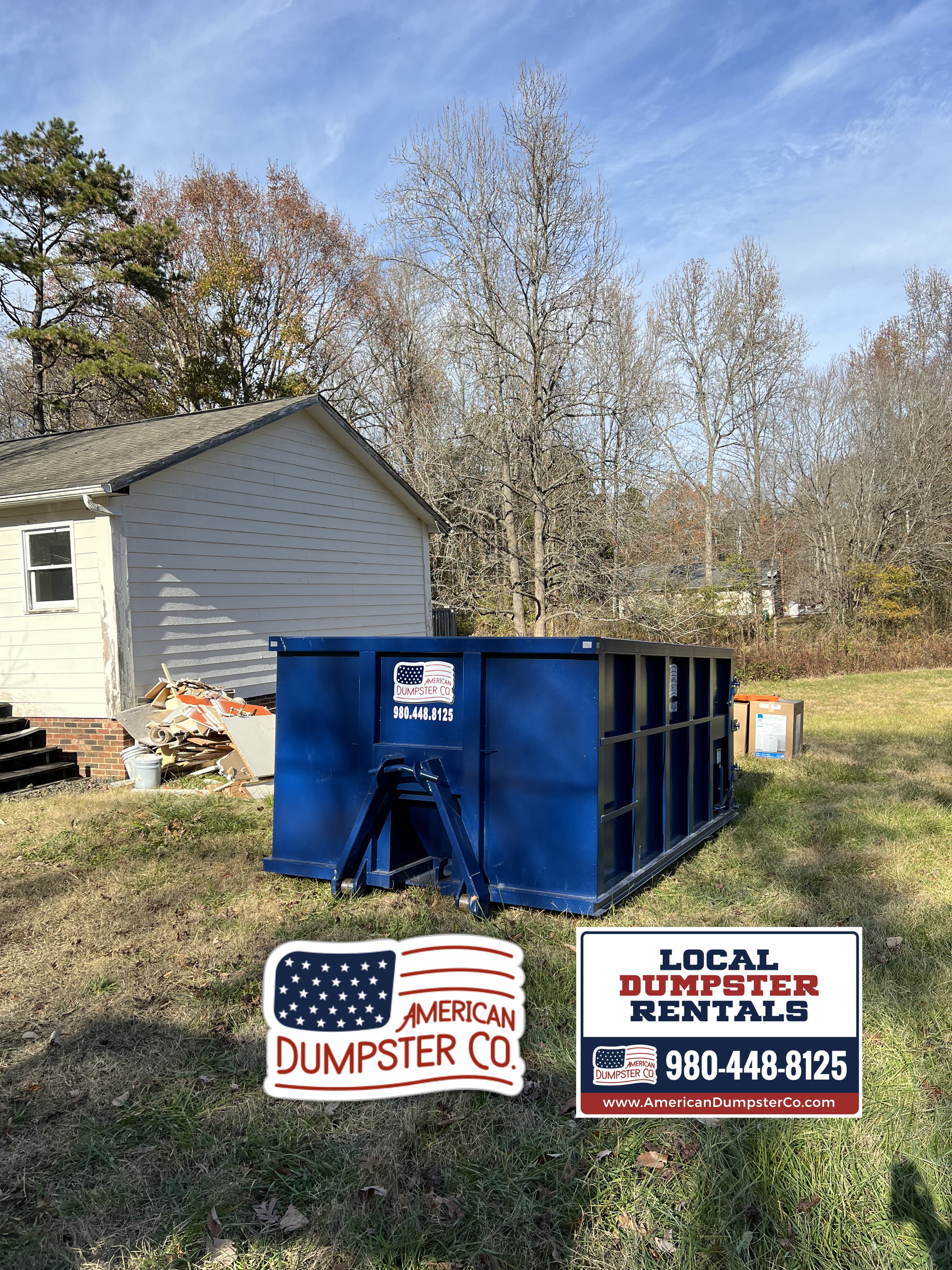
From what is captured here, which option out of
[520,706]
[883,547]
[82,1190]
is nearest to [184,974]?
[82,1190]

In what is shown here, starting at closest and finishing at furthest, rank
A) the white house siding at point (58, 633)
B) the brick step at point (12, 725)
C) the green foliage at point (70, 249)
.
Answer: the white house siding at point (58, 633)
the brick step at point (12, 725)
the green foliage at point (70, 249)

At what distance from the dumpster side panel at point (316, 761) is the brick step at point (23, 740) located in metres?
5.80

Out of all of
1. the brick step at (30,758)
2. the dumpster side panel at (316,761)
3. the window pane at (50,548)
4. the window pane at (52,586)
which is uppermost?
the window pane at (50,548)

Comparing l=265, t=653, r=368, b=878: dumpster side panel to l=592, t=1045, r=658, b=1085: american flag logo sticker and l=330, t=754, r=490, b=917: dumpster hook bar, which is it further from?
l=592, t=1045, r=658, b=1085: american flag logo sticker

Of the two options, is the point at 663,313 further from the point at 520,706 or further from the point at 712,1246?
the point at 712,1246

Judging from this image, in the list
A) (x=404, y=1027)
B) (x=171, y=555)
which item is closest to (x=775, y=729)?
(x=171, y=555)

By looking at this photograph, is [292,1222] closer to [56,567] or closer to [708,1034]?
[708,1034]

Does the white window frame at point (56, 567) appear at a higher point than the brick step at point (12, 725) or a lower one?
higher

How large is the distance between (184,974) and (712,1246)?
2.87 m

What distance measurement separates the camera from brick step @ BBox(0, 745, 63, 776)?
32.3 ft

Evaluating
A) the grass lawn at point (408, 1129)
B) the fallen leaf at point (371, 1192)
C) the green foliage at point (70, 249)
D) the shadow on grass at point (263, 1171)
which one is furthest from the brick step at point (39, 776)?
the green foliage at point (70, 249)

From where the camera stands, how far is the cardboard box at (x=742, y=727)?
1055 cm

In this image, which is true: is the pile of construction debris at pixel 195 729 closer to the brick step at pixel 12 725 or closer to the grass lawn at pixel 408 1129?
the brick step at pixel 12 725

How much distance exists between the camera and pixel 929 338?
31.5 m
